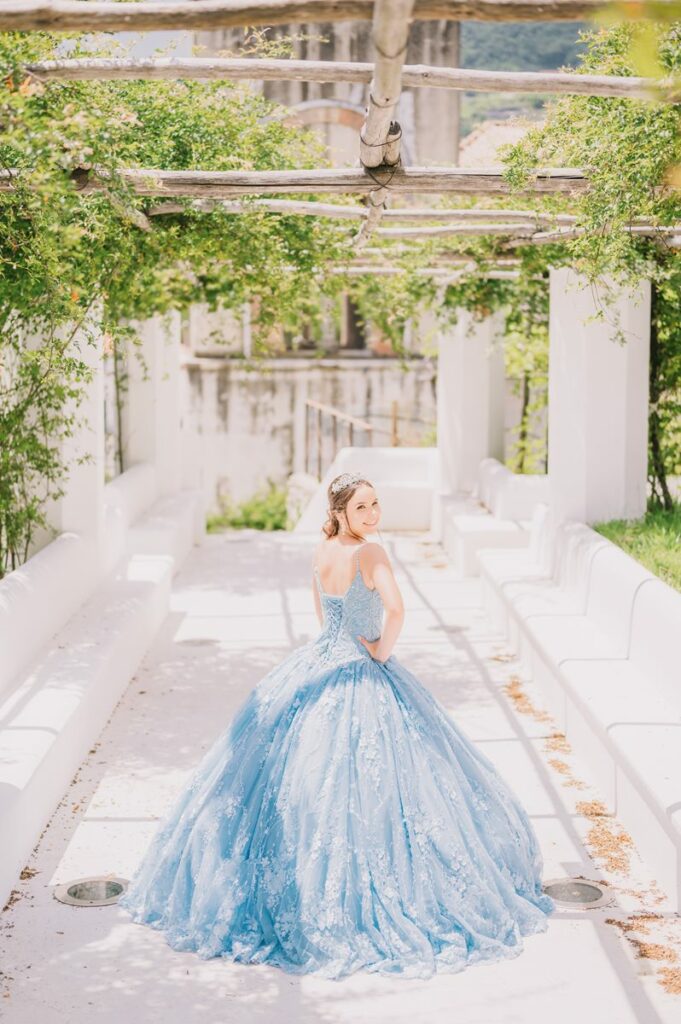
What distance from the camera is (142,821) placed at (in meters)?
5.44

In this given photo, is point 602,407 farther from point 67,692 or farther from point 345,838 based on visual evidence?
point 345,838

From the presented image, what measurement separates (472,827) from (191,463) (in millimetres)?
16426

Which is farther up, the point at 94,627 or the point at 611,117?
the point at 611,117

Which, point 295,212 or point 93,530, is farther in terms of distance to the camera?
point 93,530

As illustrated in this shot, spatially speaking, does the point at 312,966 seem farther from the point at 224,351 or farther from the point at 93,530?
the point at 224,351

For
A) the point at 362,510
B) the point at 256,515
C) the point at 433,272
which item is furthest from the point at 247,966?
the point at 256,515

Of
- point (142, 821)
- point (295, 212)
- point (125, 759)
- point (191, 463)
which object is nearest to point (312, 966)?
point (142, 821)

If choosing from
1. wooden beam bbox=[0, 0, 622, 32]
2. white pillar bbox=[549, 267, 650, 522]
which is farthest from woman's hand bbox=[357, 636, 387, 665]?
white pillar bbox=[549, 267, 650, 522]

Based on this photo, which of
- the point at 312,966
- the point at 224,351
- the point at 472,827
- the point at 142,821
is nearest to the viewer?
the point at 312,966

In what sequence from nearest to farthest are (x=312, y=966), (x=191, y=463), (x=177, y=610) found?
1. (x=312, y=966)
2. (x=177, y=610)
3. (x=191, y=463)

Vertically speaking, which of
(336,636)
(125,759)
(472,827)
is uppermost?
(336,636)

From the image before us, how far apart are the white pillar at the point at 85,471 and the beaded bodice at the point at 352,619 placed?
3843mm

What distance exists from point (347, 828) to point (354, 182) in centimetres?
312

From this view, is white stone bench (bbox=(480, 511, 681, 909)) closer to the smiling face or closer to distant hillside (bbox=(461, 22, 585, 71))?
the smiling face
